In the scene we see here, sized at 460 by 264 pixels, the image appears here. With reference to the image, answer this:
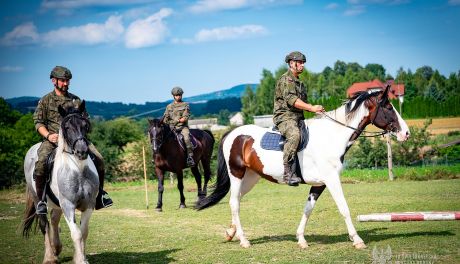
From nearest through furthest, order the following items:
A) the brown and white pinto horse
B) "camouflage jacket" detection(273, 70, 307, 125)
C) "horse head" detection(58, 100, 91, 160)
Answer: "horse head" detection(58, 100, 91, 160) < the brown and white pinto horse < "camouflage jacket" detection(273, 70, 307, 125)

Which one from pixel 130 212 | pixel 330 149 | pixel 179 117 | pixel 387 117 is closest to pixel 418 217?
pixel 387 117

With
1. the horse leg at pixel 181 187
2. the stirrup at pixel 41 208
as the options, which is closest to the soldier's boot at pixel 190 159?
the horse leg at pixel 181 187

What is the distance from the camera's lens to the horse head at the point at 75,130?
8.04 meters

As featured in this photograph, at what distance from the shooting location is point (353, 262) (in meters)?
8.08

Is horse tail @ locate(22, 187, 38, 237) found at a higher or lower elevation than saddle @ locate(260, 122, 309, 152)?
lower

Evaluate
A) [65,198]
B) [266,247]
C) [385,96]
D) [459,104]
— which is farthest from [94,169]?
[459,104]

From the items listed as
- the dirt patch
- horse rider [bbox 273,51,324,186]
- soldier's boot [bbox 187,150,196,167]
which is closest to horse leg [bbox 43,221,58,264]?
horse rider [bbox 273,51,324,186]

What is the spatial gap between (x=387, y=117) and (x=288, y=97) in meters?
1.83

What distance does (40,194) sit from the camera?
9125mm

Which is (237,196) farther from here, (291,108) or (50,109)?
(50,109)

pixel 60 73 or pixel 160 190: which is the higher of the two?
pixel 60 73

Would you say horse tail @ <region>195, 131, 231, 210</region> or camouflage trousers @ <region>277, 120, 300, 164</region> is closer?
camouflage trousers @ <region>277, 120, 300, 164</region>

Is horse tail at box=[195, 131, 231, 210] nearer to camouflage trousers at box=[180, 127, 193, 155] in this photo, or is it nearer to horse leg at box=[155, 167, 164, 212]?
horse leg at box=[155, 167, 164, 212]

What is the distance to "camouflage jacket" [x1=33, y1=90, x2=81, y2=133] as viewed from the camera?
30.1ft
